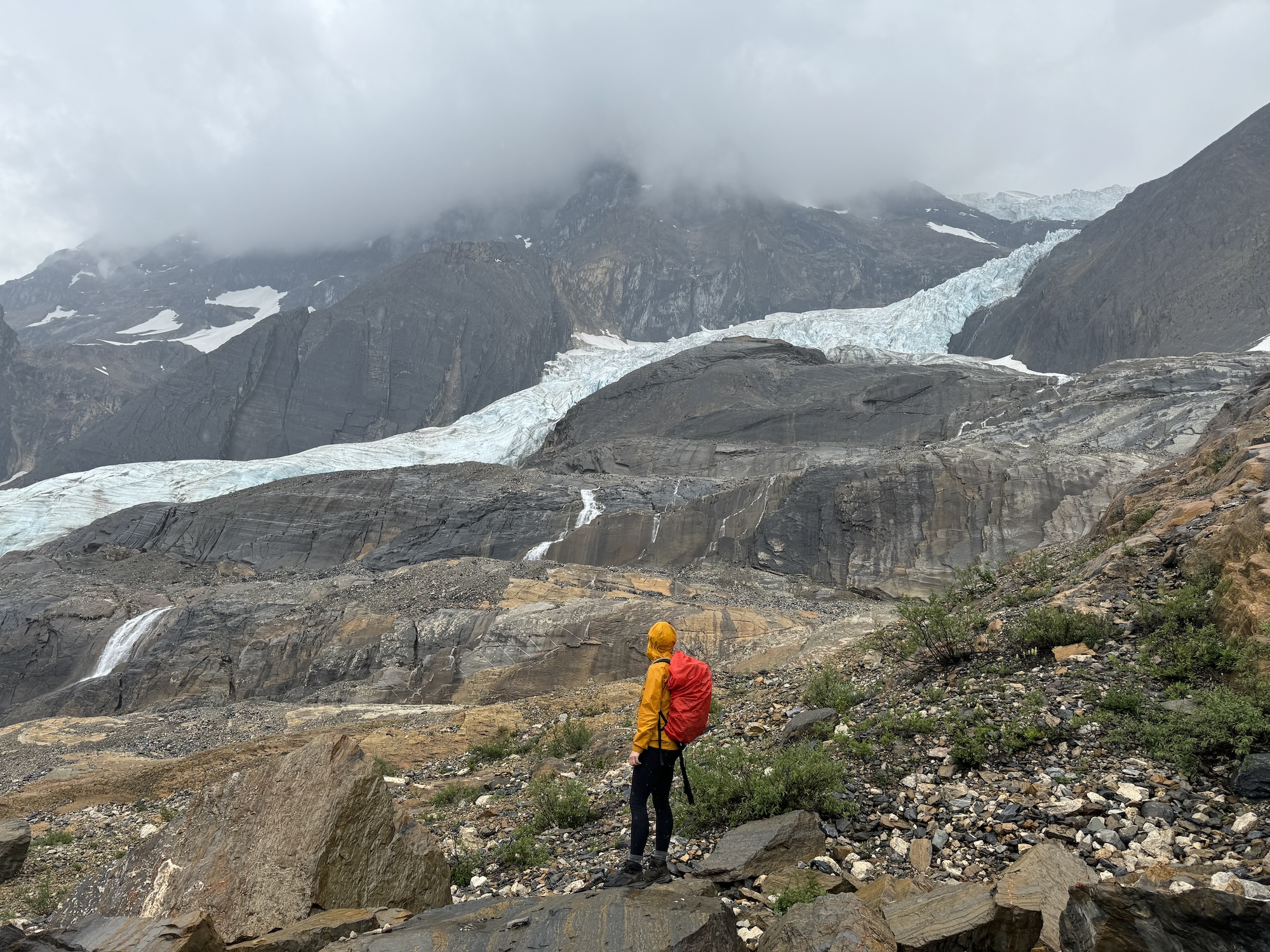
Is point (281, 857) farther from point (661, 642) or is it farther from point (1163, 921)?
point (1163, 921)

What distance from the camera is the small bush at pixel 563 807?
285 inches

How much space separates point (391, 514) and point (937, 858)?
141ft

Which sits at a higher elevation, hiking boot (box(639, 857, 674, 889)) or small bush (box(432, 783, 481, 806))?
hiking boot (box(639, 857, 674, 889))

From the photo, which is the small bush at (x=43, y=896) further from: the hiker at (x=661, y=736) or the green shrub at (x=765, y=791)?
the green shrub at (x=765, y=791)

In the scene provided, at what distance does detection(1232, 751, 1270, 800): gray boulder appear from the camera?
Answer: 4.79m

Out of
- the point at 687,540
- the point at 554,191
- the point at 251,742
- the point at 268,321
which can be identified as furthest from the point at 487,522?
the point at 554,191

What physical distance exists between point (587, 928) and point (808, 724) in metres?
4.38

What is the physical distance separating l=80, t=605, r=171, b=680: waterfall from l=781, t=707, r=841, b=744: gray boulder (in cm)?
2852

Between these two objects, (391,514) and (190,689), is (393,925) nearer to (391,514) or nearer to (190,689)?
(190,689)

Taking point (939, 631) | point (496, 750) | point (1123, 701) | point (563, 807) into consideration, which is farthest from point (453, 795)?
point (1123, 701)

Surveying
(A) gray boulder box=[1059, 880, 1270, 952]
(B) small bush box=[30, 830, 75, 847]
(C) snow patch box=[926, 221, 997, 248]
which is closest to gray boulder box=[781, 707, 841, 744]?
(A) gray boulder box=[1059, 880, 1270, 952]

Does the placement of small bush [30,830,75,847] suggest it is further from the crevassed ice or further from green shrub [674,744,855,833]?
the crevassed ice

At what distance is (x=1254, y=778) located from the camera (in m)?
4.83

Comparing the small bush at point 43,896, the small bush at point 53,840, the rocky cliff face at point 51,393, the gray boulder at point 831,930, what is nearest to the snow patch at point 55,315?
the rocky cliff face at point 51,393
